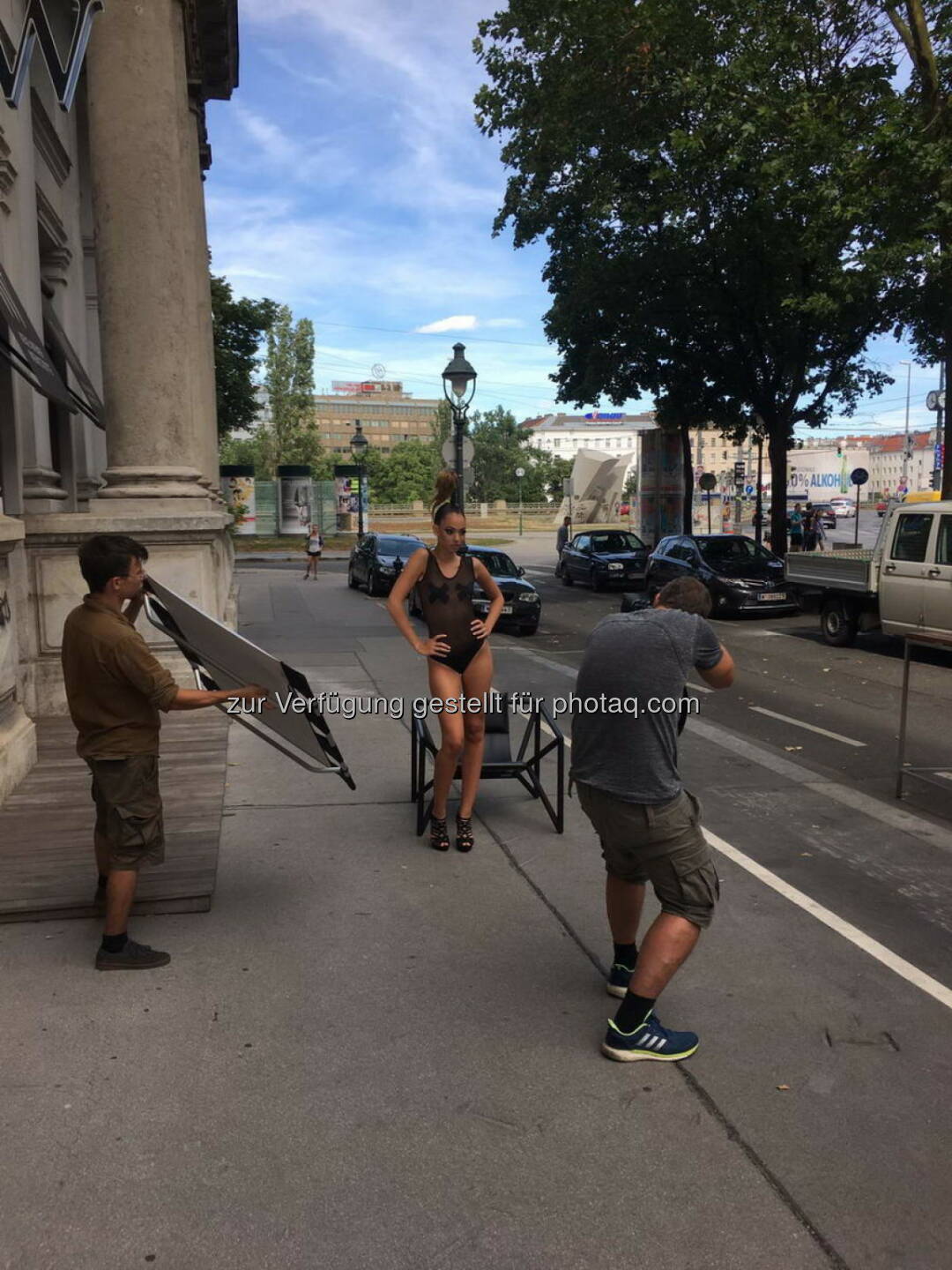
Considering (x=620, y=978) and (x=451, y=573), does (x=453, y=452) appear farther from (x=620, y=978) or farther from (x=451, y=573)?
(x=620, y=978)

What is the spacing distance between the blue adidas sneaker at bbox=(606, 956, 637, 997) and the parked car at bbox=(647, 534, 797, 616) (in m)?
15.0

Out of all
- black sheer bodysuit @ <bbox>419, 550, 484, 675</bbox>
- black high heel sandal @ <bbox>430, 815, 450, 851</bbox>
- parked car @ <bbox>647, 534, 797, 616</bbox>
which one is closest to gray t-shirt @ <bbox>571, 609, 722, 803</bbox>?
black sheer bodysuit @ <bbox>419, 550, 484, 675</bbox>

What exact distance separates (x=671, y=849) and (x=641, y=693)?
1.75 feet

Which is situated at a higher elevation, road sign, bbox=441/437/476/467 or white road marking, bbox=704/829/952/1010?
road sign, bbox=441/437/476/467

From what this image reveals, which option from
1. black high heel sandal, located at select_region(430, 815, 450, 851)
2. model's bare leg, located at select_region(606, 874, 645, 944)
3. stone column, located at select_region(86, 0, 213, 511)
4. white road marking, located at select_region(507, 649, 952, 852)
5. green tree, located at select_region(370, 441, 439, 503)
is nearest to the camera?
model's bare leg, located at select_region(606, 874, 645, 944)

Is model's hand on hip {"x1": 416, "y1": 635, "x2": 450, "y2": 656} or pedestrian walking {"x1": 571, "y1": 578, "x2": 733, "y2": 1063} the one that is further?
model's hand on hip {"x1": 416, "y1": 635, "x2": 450, "y2": 656}

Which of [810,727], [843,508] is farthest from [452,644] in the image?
[843,508]

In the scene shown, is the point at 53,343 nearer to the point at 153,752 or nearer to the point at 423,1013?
the point at 153,752

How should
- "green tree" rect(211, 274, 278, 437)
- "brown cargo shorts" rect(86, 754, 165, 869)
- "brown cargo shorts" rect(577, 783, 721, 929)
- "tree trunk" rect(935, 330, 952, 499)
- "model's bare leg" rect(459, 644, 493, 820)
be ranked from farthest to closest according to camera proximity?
"green tree" rect(211, 274, 278, 437) → "tree trunk" rect(935, 330, 952, 499) → "model's bare leg" rect(459, 644, 493, 820) → "brown cargo shorts" rect(86, 754, 165, 869) → "brown cargo shorts" rect(577, 783, 721, 929)

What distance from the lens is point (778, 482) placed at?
24516 mm

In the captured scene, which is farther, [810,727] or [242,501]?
[242,501]

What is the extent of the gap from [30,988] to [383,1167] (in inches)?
70.4

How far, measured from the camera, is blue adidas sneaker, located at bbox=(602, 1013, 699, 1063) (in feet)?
11.4

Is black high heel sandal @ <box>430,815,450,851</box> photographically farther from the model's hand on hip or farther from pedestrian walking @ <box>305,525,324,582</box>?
pedestrian walking @ <box>305,525,324,582</box>
